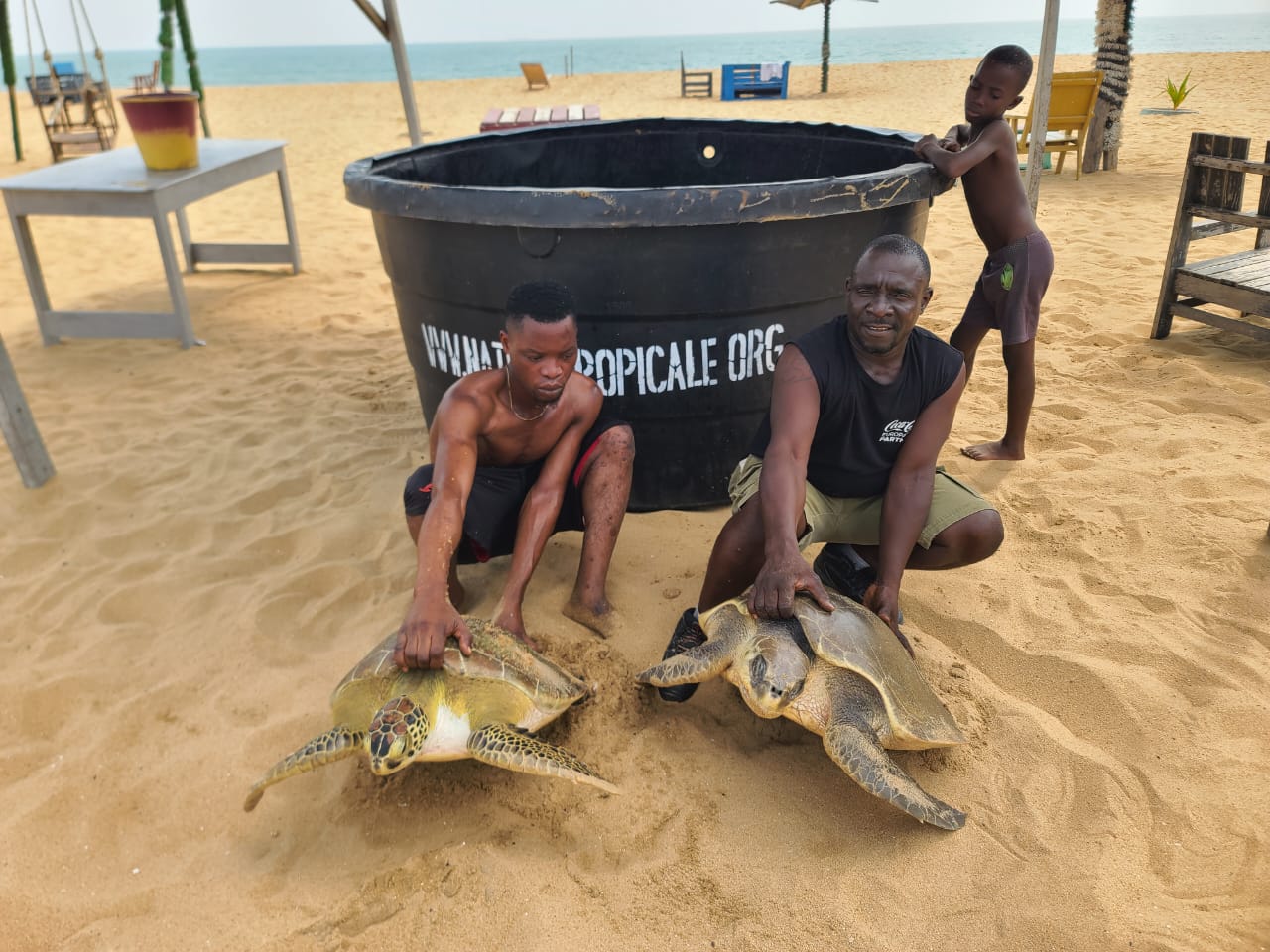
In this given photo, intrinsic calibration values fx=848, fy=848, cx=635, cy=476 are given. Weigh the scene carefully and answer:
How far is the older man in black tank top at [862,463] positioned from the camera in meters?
1.85

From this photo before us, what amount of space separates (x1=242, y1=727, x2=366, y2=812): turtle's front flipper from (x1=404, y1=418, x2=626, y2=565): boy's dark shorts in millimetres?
660

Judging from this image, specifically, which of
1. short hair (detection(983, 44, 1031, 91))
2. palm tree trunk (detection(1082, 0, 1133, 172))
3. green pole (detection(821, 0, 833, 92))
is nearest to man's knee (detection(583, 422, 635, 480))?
short hair (detection(983, 44, 1031, 91))

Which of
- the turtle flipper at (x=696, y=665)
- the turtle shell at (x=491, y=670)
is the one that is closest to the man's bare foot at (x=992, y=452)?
the turtle flipper at (x=696, y=665)

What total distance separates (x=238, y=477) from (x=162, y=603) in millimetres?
795

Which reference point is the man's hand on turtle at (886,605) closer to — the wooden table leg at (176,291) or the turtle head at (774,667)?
the turtle head at (774,667)

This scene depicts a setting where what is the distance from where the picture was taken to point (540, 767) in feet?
5.05

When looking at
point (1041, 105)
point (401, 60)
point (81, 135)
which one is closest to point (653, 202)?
point (1041, 105)

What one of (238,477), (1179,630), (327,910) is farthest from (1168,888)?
(238,477)

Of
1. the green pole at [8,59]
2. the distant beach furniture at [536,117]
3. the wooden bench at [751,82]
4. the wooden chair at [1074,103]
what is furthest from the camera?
the wooden bench at [751,82]

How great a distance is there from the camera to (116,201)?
14.2ft

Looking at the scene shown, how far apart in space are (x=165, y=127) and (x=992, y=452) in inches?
177

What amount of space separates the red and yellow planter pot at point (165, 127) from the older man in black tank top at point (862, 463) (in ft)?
13.5

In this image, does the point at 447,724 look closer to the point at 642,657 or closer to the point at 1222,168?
the point at 642,657

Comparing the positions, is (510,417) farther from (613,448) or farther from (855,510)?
(855,510)
